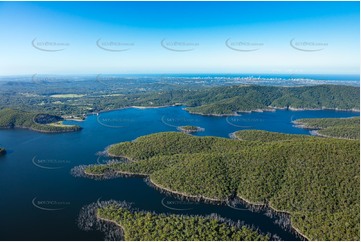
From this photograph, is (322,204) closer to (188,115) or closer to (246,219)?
(246,219)

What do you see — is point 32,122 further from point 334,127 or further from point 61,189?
point 334,127

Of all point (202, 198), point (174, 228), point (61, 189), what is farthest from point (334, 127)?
point (61, 189)

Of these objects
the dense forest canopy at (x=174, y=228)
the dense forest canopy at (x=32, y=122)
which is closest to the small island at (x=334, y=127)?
the dense forest canopy at (x=174, y=228)

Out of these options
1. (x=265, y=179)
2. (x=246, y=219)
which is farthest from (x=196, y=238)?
(x=265, y=179)

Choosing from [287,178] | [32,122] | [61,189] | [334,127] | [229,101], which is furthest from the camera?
[229,101]

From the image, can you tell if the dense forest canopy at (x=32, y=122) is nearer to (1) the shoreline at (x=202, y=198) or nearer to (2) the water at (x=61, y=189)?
(2) the water at (x=61, y=189)

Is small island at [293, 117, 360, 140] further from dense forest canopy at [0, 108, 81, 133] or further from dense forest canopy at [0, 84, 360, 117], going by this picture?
dense forest canopy at [0, 108, 81, 133]
